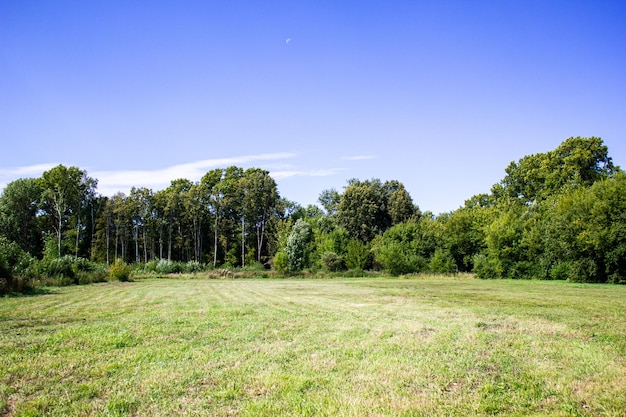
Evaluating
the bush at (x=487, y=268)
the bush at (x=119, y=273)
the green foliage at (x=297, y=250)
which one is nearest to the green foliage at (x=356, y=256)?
the green foliage at (x=297, y=250)

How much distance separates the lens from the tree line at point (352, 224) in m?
35.7

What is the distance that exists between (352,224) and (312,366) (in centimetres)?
6065

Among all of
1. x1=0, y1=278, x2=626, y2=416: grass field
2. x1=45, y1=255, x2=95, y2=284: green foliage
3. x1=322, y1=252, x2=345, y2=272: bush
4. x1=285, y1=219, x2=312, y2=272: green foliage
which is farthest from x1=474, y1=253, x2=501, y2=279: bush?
x1=45, y1=255, x2=95, y2=284: green foliage

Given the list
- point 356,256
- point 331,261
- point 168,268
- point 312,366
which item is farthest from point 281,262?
point 312,366

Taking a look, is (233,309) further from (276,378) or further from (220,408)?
(220,408)

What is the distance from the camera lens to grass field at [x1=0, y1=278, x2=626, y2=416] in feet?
16.5

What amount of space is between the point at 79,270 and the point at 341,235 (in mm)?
34184

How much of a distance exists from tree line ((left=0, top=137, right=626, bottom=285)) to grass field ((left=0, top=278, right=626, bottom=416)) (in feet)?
73.8

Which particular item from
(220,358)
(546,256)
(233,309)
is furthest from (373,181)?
(220,358)

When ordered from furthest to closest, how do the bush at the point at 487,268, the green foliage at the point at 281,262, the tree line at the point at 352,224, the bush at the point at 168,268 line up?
1. the green foliage at the point at 281,262
2. the bush at the point at 168,268
3. the bush at the point at 487,268
4. the tree line at the point at 352,224

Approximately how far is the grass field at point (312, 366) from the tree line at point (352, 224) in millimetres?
22497

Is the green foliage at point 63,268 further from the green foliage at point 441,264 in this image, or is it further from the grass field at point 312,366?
the green foliage at point 441,264

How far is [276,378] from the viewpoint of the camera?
600 cm

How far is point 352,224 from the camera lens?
66938mm
